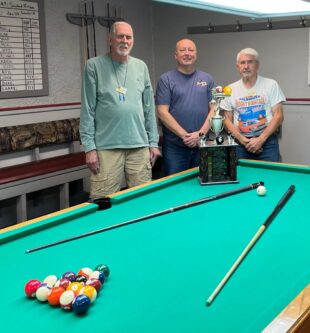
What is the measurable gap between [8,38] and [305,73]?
2.66m

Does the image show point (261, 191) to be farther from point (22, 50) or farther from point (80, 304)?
point (22, 50)

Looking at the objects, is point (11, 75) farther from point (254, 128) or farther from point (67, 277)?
point (67, 277)

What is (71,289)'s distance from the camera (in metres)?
1.29

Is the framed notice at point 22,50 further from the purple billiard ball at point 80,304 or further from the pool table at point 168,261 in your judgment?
the purple billiard ball at point 80,304

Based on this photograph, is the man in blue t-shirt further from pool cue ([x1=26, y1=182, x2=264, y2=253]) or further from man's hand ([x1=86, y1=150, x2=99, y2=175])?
pool cue ([x1=26, y1=182, x2=264, y2=253])

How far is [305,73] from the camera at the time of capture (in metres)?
4.39

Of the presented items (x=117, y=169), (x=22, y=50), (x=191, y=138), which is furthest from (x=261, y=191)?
(x=22, y=50)

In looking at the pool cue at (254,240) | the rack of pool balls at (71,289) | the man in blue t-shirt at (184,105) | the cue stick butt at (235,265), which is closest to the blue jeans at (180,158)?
the man in blue t-shirt at (184,105)

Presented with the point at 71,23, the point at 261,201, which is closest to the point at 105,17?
the point at 71,23

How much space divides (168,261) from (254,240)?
0.34 meters

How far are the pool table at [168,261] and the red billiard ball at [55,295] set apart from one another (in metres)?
0.02

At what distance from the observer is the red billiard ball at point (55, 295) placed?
4.20ft

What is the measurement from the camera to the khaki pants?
10.5ft

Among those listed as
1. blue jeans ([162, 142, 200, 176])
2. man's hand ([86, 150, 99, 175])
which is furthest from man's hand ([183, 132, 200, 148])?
man's hand ([86, 150, 99, 175])
